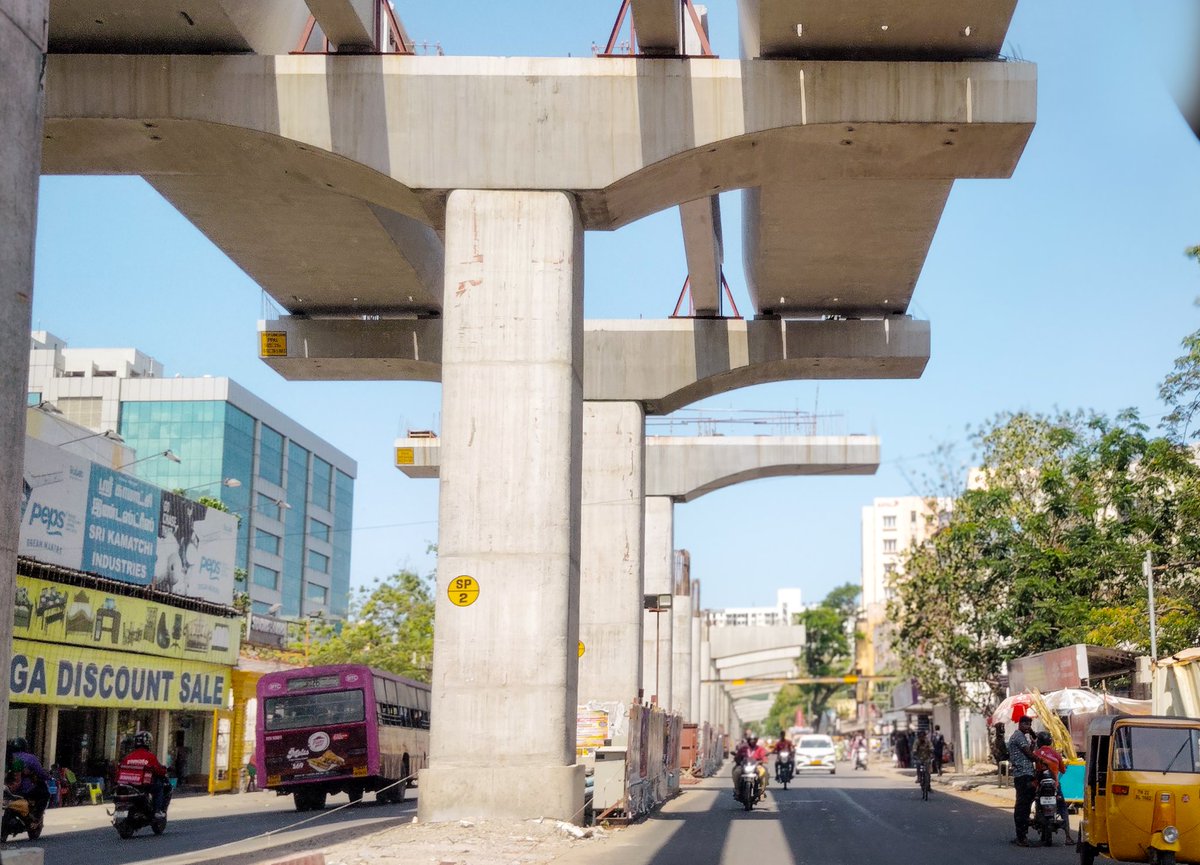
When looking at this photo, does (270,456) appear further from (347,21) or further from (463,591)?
(463,591)

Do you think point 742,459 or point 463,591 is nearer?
point 463,591

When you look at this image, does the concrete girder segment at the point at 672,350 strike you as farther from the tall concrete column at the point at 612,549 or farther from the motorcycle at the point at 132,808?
the motorcycle at the point at 132,808

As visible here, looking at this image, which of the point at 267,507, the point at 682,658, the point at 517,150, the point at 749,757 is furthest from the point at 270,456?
the point at 517,150

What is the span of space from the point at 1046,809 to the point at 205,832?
502 inches

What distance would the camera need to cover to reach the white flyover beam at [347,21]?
18.7 meters

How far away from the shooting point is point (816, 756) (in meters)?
60.8

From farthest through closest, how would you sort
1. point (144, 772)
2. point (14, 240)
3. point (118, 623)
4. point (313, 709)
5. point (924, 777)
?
point (118, 623) → point (924, 777) → point (313, 709) → point (144, 772) → point (14, 240)

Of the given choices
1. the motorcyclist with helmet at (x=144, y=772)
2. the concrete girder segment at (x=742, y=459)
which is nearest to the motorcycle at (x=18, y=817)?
the motorcyclist with helmet at (x=144, y=772)

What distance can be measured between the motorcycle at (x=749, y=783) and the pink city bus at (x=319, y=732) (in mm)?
7133

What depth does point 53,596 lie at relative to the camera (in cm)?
3153

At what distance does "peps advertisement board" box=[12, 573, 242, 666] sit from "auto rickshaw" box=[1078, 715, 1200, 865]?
20756 millimetres

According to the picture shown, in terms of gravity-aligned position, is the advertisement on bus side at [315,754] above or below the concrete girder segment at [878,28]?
below

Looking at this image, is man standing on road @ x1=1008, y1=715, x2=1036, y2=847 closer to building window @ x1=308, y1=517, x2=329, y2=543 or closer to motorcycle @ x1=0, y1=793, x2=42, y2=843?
motorcycle @ x1=0, y1=793, x2=42, y2=843

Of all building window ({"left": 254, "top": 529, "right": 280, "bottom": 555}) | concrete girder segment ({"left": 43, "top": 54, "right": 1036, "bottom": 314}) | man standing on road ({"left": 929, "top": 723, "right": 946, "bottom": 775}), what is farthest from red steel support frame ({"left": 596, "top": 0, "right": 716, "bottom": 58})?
building window ({"left": 254, "top": 529, "right": 280, "bottom": 555})
